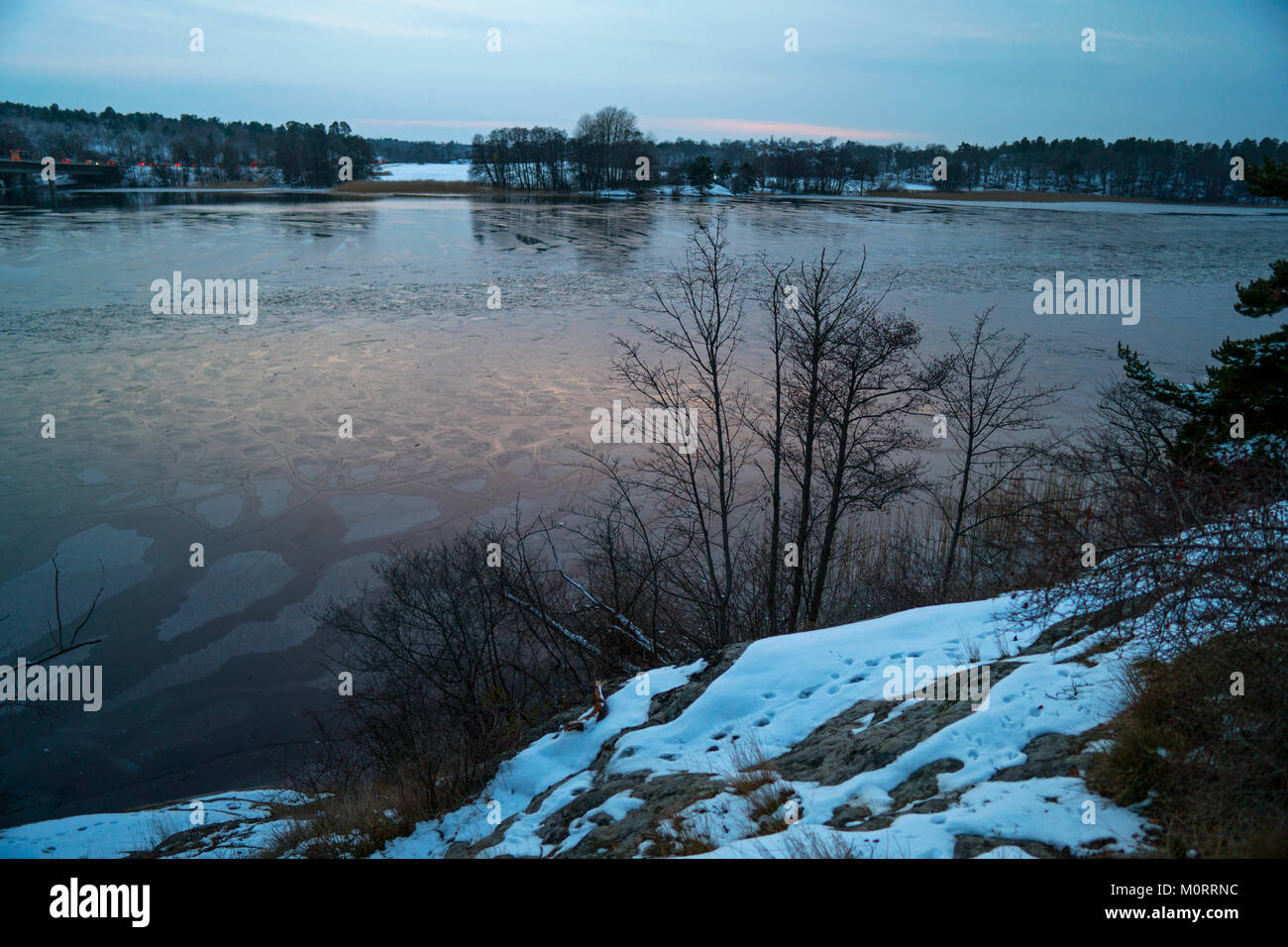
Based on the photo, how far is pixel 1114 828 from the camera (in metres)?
4.19

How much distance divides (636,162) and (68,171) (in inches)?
3204

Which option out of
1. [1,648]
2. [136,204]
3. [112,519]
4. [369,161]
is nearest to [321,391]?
[112,519]

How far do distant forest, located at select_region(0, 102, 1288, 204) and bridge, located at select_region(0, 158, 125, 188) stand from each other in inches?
237

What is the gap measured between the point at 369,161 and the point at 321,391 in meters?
130

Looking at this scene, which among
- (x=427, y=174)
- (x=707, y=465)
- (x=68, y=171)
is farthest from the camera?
(x=427, y=174)

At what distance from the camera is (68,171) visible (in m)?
104

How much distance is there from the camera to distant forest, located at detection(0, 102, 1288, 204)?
10800 cm

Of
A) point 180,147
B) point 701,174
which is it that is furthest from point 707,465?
point 180,147

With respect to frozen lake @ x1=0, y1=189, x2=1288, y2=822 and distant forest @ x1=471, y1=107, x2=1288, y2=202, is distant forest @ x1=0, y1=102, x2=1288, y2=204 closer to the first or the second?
distant forest @ x1=471, y1=107, x2=1288, y2=202

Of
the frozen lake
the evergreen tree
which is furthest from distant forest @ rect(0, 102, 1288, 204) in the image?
the frozen lake

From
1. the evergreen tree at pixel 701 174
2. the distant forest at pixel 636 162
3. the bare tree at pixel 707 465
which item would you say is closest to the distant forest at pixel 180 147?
the distant forest at pixel 636 162

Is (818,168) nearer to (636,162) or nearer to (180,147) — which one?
(636,162)

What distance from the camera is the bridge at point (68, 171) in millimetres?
90312

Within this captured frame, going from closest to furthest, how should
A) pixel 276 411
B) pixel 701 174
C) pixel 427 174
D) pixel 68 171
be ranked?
pixel 276 411 → pixel 68 171 → pixel 701 174 → pixel 427 174
